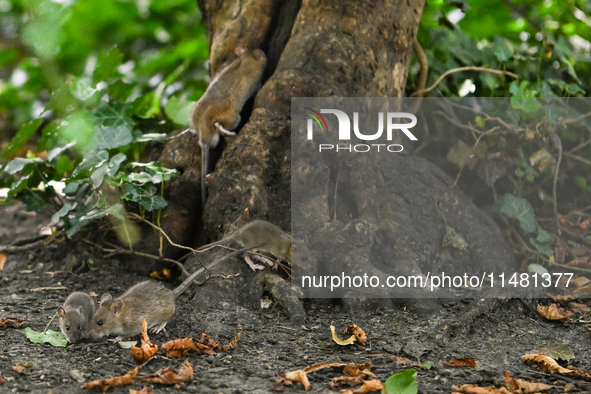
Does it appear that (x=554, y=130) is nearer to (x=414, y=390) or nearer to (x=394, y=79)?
Result: (x=394, y=79)

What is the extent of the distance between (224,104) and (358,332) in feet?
6.86

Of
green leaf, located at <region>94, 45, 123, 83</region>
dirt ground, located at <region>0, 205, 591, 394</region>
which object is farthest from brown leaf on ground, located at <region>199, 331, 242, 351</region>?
green leaf, located at <region>94, 45, 123, 83</region>

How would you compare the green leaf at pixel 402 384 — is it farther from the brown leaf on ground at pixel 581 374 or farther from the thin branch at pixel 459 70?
the thin branch at pixel 459 70

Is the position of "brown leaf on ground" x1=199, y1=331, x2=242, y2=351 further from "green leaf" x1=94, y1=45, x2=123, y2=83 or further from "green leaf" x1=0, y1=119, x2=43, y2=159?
"green leaf" x1=0, y1=119, x2=43, y2=159

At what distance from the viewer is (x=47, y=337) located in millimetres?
2982

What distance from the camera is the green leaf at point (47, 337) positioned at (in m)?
2.94

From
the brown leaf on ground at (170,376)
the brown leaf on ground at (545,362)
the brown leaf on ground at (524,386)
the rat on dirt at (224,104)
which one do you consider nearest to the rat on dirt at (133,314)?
the brown leaf on ground at (170,376)

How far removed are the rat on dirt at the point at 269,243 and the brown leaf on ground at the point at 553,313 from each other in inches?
58.5

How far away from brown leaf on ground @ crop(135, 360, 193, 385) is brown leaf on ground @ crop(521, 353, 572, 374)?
1.64m

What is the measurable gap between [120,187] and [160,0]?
15.1 ft

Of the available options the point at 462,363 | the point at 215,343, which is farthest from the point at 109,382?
the point at 462,363

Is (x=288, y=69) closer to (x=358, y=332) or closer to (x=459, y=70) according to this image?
(x=459, y=70)

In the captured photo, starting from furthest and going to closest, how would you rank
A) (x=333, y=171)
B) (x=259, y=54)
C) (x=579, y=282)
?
1. (x=259, y=54)
2. (x=579, y=282)
3. (x=333, y=171)

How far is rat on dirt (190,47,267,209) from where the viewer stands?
418 cm
